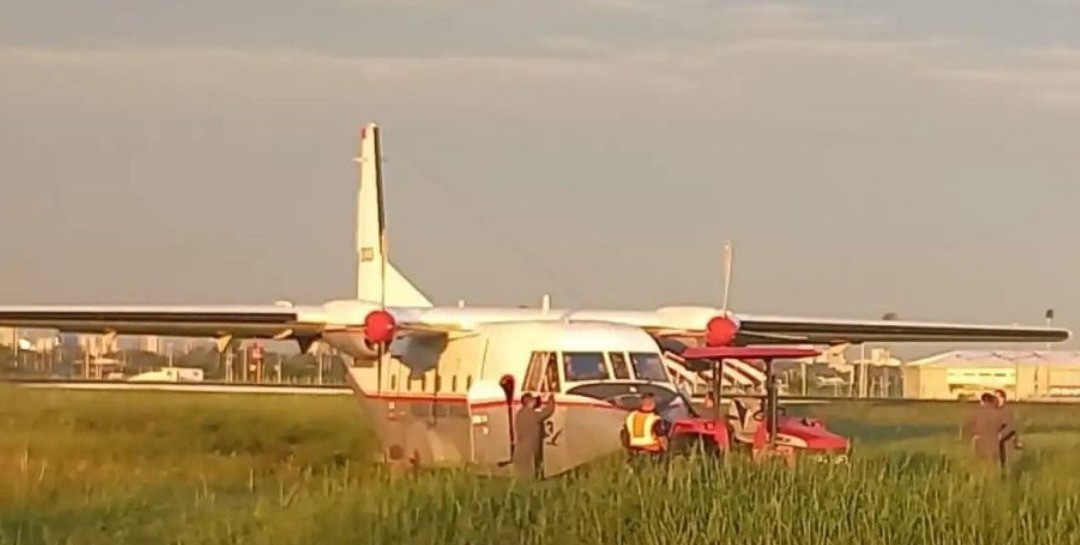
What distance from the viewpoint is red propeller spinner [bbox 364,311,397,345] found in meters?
24.1

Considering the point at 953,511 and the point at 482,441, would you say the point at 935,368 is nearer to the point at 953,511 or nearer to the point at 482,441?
the point at 482,441

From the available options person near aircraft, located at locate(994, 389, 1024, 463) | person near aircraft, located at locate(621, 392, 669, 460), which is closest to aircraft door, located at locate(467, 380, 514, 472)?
person near aircraft, located at locate(621, 392, 669, 460)

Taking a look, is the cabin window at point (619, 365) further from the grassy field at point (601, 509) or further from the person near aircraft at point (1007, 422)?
the person near aircraft at point (1007, 422)

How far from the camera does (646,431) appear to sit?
1909 centimetres

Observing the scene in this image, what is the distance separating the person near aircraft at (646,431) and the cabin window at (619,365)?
1317 mm

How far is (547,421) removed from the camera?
2031 cm

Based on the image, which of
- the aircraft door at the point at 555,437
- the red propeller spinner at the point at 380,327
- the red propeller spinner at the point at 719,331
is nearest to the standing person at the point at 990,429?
the aircraft door at the point at 555,437

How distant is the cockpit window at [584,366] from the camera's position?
20.9 metres

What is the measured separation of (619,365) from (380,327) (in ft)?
14.2

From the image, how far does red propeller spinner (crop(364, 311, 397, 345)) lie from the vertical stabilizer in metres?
5.04

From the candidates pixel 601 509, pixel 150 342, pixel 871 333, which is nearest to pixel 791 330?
pixel 871 333

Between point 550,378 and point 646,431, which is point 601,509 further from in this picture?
point 550,378

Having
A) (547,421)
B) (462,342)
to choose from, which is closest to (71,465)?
(462,342)

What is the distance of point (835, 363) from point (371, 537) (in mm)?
17093
